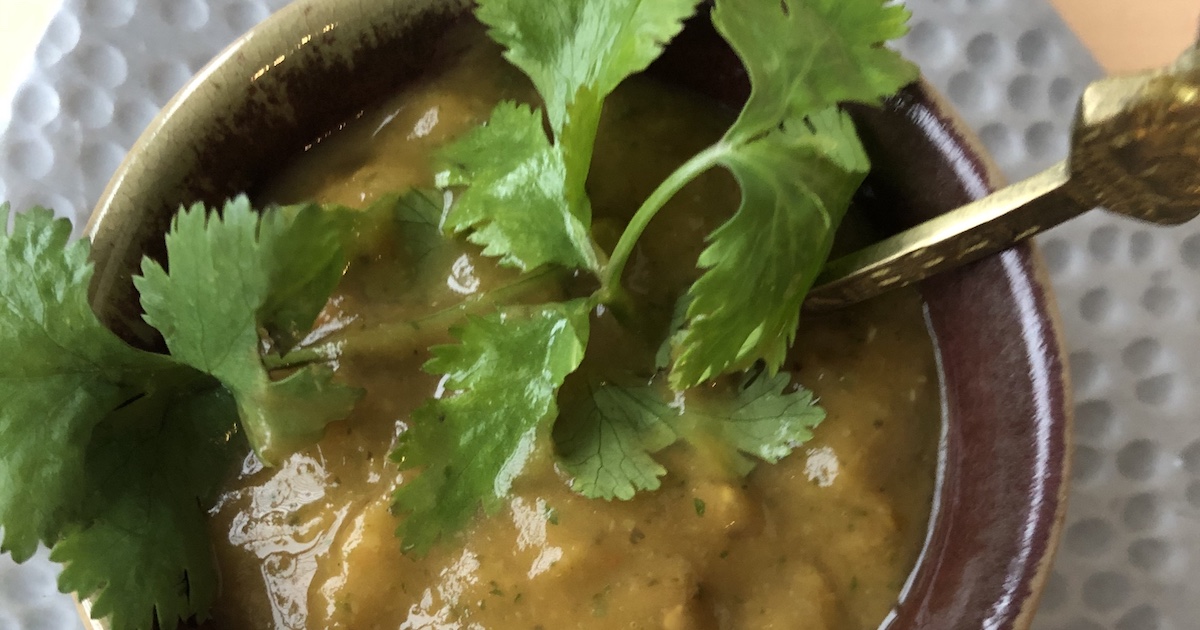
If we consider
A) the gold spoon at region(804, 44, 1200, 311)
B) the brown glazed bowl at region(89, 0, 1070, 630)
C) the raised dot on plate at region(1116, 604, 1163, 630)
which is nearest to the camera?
the gold spoon at region(804, 44, 1200, 311)

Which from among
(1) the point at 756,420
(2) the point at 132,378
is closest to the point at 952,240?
(1) the point at 756,420

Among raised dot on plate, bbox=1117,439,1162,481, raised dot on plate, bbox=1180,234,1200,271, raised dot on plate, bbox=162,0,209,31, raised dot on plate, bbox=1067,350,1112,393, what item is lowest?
raised dot on plate, bbox=1117,439,1162,481

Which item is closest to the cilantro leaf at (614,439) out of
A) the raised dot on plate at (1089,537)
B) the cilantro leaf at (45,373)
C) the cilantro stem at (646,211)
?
the cilantro stem at (646,211)

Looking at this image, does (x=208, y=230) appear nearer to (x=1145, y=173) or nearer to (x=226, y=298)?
(x=226, y=298)

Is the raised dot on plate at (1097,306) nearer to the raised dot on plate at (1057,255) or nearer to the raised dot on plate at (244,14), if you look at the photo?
the raised dot on plate at (1057,255)

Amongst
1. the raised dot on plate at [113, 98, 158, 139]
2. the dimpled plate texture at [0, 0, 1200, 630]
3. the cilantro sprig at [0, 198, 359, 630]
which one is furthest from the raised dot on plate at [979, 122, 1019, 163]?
the raised dot on plate at [113, 98, 158, 139]

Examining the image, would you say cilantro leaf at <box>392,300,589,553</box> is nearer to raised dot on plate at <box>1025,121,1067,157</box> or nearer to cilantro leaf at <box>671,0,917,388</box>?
cilantro leaf at <box>671,0,917,388</box>
